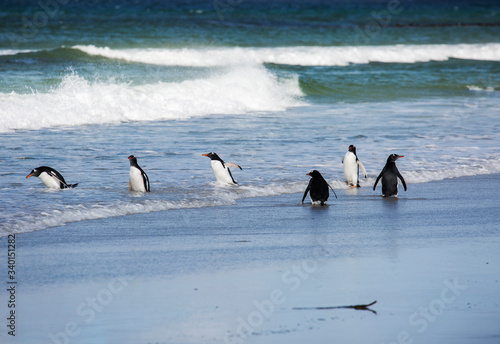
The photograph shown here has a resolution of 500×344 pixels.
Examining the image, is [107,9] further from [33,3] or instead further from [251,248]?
[251,248]

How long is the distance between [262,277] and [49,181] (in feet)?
13.1

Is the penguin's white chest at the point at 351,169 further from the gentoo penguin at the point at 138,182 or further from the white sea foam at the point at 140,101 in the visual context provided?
the white sea foam at the point at 140,101

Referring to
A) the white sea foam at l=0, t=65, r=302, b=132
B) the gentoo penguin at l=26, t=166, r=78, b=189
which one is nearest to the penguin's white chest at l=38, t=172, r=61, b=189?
the gentoo penguin at l=26, t=166, r=78, b=189

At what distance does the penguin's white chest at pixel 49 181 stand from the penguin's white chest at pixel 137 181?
77cm

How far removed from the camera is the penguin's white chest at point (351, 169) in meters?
8.71

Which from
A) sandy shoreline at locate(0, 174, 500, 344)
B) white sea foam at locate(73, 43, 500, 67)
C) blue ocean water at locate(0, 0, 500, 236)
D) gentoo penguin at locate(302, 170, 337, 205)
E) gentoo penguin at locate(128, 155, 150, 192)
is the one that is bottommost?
sandy shoreline at locate(0, 174, 500, 344)

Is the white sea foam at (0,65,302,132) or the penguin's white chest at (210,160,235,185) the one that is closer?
the penguin's white chest at (210,160,235,185)

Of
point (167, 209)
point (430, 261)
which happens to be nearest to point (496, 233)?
point (430, 261)

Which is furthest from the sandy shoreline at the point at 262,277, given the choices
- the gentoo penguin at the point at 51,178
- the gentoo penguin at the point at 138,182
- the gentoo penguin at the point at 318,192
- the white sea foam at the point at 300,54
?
the white sea foam at the point at 300,54

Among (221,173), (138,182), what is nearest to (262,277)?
(138,182)

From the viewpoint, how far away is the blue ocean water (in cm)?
845

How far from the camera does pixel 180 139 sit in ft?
40.7

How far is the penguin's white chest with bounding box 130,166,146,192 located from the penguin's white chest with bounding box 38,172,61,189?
770 millimetres

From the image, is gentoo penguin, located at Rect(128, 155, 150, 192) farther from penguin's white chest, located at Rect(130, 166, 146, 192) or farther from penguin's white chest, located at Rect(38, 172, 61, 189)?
penguin's white chest, located at Rect(38, 172, 61, 189)
